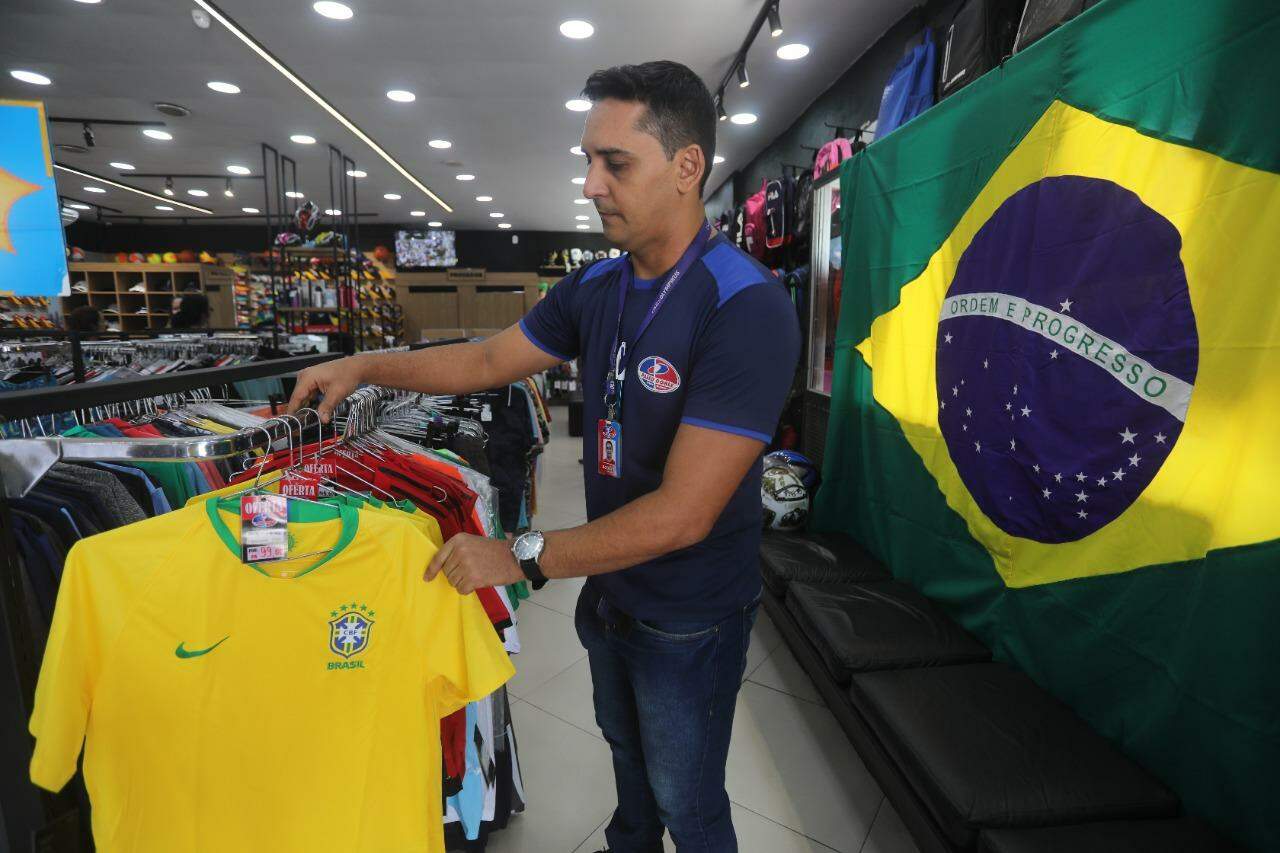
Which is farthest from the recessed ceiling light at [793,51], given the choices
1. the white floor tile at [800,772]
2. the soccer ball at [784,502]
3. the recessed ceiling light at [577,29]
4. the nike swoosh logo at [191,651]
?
the nike swoosh logo at [191,651]

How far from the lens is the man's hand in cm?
99

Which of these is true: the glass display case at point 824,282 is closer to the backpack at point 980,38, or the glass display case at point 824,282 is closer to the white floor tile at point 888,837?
the backpack at point 980,38

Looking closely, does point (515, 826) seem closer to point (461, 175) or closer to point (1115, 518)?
point (1115, 518)

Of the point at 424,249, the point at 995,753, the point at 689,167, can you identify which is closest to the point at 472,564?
the point at 689,167

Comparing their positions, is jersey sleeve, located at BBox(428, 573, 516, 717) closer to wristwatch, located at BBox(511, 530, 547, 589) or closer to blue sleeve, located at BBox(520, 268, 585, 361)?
wristwatch, located at BBox(511, 530, 547, 589)

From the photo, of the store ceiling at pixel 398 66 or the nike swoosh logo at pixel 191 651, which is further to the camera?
the store ceiling at pixel 398 66

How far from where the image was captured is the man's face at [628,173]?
1156 millimetres

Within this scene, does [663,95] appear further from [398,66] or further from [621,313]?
[398,66]

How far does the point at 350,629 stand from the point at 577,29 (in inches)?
156

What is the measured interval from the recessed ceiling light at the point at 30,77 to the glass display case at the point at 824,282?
5.87 metres

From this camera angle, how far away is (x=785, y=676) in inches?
108

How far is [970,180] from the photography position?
2.25 metres

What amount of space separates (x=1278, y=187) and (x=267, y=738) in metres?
2.15

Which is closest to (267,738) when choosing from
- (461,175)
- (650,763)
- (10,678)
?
(10,678)
